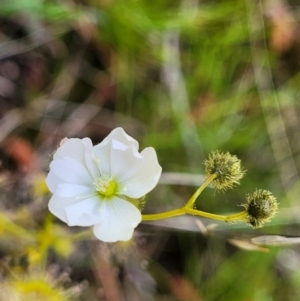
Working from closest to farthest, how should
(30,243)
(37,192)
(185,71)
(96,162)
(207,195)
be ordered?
1. (96,162)
2. (30,243)
3. (37,192)
4. (207,195)
5. (185,71)

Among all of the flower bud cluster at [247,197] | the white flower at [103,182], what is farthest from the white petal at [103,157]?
the flower bud cluster at [247,197]

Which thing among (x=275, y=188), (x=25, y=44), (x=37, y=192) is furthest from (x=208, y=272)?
(x=25, y=44)

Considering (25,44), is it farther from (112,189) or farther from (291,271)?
(291,271)

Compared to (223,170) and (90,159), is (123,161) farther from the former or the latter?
(223,170)

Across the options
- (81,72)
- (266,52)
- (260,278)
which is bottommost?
(260,278)

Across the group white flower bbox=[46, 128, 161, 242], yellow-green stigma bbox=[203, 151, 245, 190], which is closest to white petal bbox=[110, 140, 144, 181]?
white flower bbox=[46, 128, 161, 242]

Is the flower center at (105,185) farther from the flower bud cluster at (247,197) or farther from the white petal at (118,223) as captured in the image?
the flower bud cluster at (247,197)

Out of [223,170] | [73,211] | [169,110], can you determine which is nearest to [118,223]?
[73,211]
